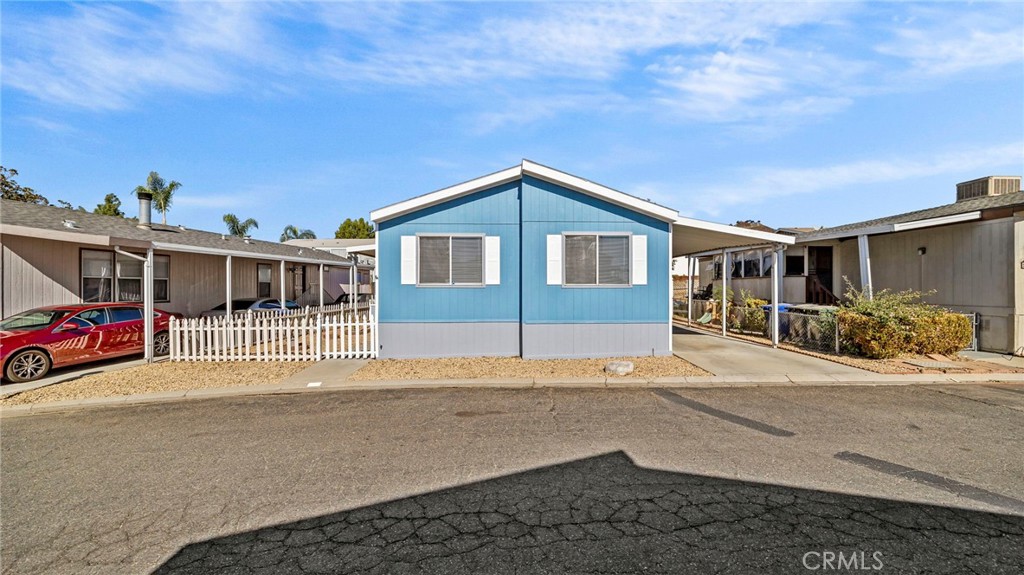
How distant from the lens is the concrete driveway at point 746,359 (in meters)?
9.47

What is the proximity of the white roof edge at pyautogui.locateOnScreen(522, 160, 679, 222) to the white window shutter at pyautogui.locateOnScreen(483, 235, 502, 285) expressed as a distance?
180cm

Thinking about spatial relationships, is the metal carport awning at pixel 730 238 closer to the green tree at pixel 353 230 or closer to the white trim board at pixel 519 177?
the white trim board at pixel 519 177

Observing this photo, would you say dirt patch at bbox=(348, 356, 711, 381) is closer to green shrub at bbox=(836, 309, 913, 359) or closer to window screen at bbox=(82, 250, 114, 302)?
green shrub at bbox=(836, 309, 913, 359)

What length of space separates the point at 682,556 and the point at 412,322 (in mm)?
8829

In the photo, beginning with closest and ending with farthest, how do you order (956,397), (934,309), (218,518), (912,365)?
1. (218,518)
2. (956,397)
3. (912,365)
4. (934,309)

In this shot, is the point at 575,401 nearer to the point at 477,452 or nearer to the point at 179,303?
the point at 477,452

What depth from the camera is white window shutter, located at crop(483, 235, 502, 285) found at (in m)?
11.1

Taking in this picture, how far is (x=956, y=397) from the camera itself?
24.4 ft

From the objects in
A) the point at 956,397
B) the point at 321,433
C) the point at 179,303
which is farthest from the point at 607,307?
the point at 179,303

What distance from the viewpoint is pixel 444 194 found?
10875mm

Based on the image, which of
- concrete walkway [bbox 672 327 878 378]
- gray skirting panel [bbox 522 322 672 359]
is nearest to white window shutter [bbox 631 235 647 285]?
gray skirting panel [bbox 522 322 672 359]

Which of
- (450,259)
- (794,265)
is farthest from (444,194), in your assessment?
(794,265)

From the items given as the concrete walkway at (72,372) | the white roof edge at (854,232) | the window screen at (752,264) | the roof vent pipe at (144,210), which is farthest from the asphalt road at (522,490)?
the window screen at (752,264)

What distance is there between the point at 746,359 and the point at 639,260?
129 inches
